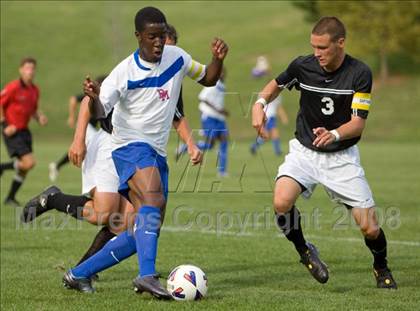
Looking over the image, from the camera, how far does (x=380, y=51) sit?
140ft

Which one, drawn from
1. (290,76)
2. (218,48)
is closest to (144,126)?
(218,48)

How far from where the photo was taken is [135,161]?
6.76m

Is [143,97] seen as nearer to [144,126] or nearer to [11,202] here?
[144,126]

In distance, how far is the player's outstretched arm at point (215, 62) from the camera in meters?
6.96

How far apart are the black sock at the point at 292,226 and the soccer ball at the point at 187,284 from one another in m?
0.96

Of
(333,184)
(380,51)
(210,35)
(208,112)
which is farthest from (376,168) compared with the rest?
(210,35)

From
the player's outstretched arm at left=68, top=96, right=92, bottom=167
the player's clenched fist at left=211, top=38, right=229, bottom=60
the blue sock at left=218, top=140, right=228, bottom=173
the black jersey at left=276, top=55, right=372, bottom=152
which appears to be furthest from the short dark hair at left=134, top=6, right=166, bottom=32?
the blue sock at left=218, top=140, right=228, bottom=173

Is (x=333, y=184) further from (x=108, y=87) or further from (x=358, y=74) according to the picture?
(x=108, y=87)

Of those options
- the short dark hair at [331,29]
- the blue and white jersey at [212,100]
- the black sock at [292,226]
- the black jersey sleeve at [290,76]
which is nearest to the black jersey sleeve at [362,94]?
the short dark hair at [331,29]

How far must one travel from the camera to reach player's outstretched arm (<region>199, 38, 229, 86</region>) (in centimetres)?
696

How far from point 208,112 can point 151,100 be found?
1357 cm

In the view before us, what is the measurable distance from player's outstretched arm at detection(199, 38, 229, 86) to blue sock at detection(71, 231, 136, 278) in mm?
1431

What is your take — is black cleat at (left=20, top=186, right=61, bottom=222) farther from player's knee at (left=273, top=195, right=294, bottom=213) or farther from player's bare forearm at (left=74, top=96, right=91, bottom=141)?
player's knee at (left=273, top=195, right=294, bottom=213)

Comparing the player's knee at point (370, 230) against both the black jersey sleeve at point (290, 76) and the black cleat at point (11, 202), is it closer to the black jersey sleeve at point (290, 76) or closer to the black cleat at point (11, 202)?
the black jersey sleeve at point (290, 76)
